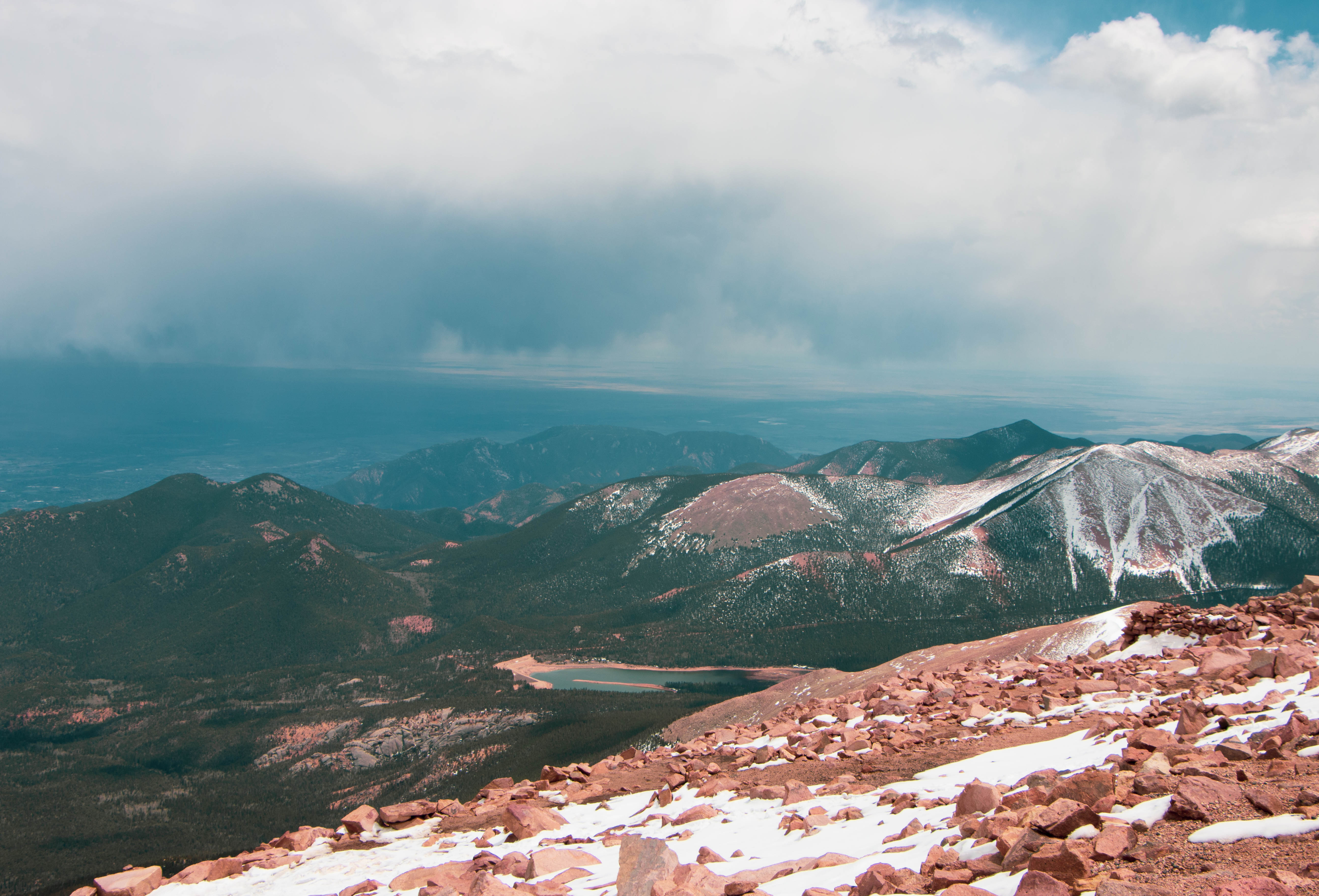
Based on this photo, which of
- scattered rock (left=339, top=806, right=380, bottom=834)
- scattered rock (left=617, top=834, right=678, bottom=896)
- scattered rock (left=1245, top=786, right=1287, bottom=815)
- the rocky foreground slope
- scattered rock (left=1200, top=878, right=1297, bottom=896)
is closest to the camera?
scattered rock (left=1200, top=878, right=1297, bottom=896)

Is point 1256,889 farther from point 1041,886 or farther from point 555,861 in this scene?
point 555,861

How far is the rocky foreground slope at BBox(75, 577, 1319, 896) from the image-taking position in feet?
45.4

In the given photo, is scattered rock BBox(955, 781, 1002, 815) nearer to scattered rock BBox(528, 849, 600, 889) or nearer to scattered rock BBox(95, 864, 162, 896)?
scattered rock BBox(528, 849, 600, 889)

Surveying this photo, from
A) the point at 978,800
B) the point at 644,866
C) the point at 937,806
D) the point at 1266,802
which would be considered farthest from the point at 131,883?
the point at 1266,802

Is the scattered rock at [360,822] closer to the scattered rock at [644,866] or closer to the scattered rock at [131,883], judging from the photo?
the scattered rock at [131,883]

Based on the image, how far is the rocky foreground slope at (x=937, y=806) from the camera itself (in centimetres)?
1384

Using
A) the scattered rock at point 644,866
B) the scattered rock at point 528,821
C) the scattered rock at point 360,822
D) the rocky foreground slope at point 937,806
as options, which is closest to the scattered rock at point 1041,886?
the rocky foreground slope at point 937,806

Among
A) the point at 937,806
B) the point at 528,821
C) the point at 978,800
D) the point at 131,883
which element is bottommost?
the point at 131,883

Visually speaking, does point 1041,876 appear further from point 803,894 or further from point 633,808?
point 633,808

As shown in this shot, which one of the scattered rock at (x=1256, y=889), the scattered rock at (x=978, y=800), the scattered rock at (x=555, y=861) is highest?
the scattered rock at (x=1256, y=889)

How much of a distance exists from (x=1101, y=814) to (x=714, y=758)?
29.8 metres

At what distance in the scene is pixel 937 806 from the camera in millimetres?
23016

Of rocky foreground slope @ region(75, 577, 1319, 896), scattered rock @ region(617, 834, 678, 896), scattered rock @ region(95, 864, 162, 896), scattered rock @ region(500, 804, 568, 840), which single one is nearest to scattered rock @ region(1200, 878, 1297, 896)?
rocky foreground slope @ region(75, 577, 1319, 896)

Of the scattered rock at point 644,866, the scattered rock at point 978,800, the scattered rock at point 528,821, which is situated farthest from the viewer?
the scattered rock at point 528,821
